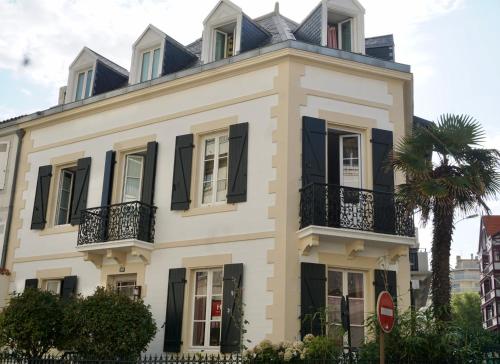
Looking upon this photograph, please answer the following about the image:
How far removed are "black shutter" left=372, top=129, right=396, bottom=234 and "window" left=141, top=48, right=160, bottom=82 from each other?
6252 mm

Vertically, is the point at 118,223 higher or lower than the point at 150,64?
lower

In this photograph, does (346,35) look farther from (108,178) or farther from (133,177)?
(108,178)

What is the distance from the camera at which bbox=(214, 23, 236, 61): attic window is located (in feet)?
52.3

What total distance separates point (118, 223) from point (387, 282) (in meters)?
6.33

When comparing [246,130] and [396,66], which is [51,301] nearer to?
[246,130]

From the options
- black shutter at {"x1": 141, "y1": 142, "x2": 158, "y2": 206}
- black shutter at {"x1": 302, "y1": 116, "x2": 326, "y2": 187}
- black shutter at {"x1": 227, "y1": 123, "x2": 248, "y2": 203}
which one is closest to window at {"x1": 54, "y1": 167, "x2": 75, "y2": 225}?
black shutter at {"x1": 141, "y1": 142, "x2": 158, "y2": 206}

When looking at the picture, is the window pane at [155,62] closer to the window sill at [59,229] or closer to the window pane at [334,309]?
the window sill at [59,229]

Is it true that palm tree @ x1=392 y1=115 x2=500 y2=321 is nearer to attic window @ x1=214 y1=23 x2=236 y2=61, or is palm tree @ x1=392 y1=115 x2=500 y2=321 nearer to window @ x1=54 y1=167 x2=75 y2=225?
attic window @ x1=214 y1=23 x2=236 y2=61

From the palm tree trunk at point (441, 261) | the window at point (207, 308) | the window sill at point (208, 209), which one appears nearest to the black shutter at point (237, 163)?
the window sill at point (208, 209)

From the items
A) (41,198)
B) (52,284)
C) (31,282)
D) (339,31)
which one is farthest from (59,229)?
(339,31)

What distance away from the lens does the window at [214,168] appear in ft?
46.8

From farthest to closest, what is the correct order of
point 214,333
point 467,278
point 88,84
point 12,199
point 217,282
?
point 467,278 → point 88,84 → point 12,199 → point 217,282 → point 214,333

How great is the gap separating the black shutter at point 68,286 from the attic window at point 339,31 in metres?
8.75

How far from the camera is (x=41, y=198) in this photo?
16906 mm
